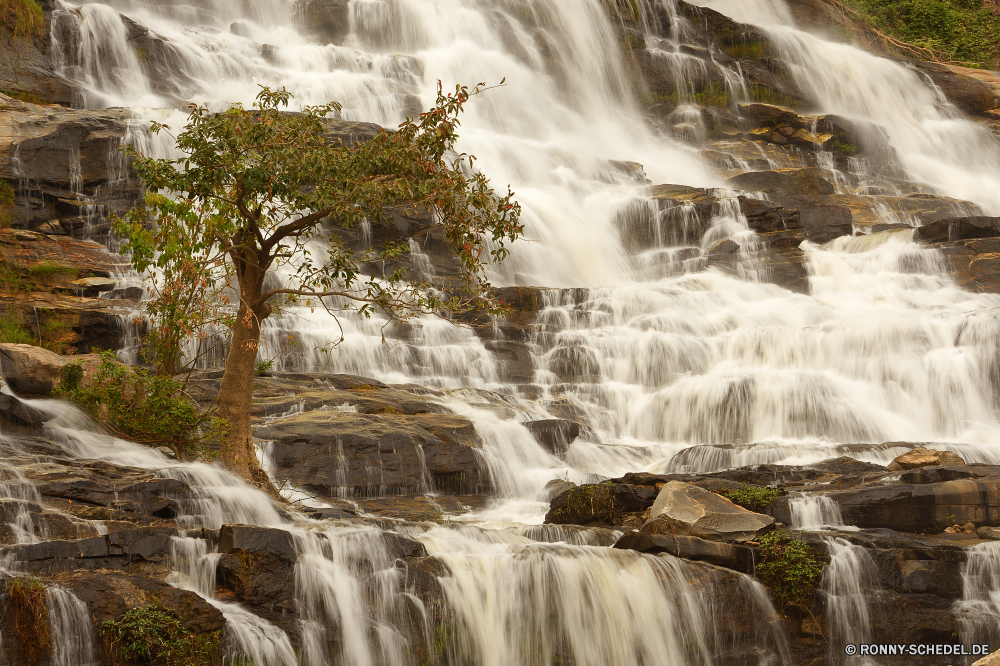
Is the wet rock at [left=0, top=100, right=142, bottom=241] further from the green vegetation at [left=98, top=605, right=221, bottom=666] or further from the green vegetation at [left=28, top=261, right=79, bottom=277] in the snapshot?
the green vegetation at [left=98, top=605, right=221, bottom=666]

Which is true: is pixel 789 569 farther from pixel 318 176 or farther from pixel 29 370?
pixel 29 370

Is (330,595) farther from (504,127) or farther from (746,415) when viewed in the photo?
(504,127)

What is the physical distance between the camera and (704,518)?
11.0 meters

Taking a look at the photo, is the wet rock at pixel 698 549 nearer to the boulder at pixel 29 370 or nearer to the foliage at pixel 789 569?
the foliage at pixel 789 569

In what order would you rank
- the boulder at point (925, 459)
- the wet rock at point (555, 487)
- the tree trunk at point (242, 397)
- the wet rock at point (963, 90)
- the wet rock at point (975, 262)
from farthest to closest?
the wet rock at point (963, 90) → the wet rock at point (975, 262) → the wet rock at point (555, 487) → the boulder at point (925, 459) → the tree trunk at point (242, 397)

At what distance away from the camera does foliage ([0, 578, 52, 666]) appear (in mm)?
7254

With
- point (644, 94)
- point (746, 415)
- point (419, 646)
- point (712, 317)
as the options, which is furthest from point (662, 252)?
point (419, 646)

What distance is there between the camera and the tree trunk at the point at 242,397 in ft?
37.7

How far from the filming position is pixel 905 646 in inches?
416

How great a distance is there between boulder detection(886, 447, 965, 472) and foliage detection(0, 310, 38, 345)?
13.9 m

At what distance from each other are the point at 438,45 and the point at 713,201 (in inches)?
596

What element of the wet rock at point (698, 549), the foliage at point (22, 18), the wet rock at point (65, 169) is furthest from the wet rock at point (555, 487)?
the foliage at point (22, 18)

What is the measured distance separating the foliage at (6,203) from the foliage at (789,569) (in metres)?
16.9

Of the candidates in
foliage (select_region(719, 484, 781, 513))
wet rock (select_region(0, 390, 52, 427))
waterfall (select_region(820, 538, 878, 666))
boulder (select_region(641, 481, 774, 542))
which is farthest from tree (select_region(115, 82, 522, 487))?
waterfall (select_region(820, 538, 878, 666))
